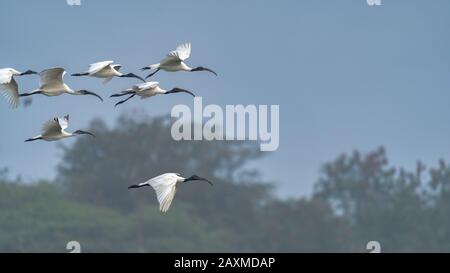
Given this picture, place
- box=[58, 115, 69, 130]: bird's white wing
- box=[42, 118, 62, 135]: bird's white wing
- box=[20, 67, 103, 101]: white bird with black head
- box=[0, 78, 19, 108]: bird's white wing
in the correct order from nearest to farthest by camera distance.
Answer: box=[42, 118, 62, 135]: bird's white wing
box=[58, 115, 69, 130]: bird's white wing
box=[20, 67, 103, 101]: white bird with black head
box=[0, 78, 19, 108]: bird's white wing

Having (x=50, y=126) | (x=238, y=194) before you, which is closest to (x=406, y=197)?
(x=238, y=194)

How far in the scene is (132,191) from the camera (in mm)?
44188

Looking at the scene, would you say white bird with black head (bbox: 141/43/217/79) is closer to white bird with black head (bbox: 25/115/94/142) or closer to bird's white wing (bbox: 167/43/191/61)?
bird's white wing (bbox: 167/43/191/61)

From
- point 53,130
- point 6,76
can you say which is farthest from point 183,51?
point 6,76

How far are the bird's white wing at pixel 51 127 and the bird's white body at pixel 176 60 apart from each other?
1.46m

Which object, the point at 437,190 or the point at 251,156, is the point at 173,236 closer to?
the point at 251,156

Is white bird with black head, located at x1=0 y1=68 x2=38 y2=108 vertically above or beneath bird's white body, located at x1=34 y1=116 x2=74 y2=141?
above

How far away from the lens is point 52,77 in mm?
18500

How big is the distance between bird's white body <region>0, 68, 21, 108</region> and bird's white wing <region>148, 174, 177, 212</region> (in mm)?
2213

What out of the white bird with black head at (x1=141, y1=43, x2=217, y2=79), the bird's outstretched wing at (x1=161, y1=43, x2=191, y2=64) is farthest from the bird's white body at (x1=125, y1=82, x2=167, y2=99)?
the bird's outstretched wing at (x1=161, y1=43, x2=191, y2=64)

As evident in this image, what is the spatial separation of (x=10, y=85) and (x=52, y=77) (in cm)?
53

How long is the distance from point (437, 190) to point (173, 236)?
24.0 ft

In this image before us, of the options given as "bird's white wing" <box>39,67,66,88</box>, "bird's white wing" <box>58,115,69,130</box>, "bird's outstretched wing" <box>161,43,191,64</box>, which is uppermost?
"bird's outstretched wing" <box>161,43,191,64</box>

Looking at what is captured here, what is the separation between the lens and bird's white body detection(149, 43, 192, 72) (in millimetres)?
18797
